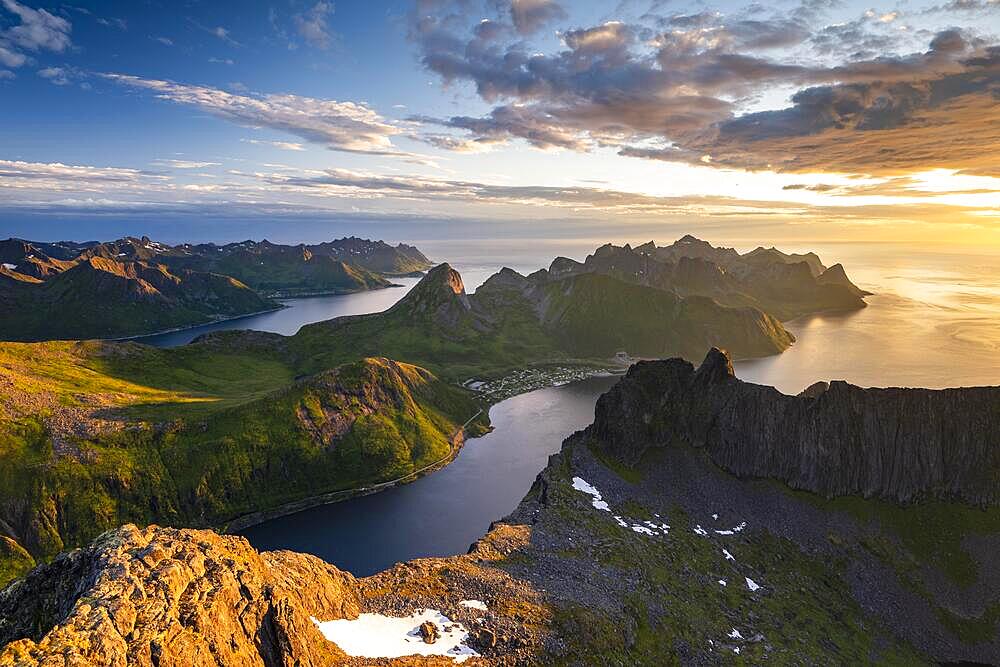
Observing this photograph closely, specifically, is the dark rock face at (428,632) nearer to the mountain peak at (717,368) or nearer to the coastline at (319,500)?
the coastline at (319,500)

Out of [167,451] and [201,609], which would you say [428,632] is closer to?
[201,609]

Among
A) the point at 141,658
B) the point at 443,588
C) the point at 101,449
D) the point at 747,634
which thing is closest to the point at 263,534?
the point at 101,449

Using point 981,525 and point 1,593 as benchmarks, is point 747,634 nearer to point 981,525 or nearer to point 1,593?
point 981,525

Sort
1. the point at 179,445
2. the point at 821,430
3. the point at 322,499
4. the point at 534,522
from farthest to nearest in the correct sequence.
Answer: the point at 322,499, the point at 179,445, the point at 821,430, the point at 534,522

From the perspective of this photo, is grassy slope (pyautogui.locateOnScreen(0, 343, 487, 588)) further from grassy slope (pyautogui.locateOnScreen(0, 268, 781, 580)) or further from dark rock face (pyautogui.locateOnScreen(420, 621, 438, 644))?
dark rock face (pyautogui.locateOnScreen(420, 621, 438, 644))

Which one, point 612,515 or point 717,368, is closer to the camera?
point 612,515

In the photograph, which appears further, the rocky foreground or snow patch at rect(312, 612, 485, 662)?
snow patch at rect(312, 612, 485, 662)

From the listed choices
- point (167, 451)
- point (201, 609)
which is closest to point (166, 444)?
point (167, 451)

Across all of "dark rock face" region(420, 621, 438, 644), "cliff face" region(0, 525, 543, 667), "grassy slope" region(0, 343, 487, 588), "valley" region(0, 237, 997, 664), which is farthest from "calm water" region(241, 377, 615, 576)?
"dark rock face" region(420, 621, 438, 644)
